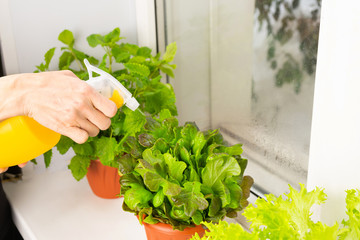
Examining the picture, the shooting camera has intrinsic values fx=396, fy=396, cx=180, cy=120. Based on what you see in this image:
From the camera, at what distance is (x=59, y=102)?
2.23ft

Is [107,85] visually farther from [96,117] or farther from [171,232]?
[171,232]

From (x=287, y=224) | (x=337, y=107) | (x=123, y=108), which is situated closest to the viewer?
(x=287, y=224)

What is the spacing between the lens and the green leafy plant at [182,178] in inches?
25.2

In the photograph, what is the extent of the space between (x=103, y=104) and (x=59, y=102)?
8 cm

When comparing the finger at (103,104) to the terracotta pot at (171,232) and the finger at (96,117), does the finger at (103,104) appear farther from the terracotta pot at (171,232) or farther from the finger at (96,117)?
the terracotta pot at (171,232)

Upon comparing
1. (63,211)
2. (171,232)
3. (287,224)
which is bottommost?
(63,211)

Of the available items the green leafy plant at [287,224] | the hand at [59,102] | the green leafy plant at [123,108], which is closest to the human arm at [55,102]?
the hand at [59,102]

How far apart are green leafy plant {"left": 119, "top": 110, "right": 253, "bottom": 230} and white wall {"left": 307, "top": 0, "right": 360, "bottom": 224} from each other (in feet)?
0.46

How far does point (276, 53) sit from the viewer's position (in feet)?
2.81

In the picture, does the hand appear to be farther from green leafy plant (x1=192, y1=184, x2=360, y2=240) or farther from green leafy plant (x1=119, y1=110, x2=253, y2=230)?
green leafy plant (x1=192, y1=184, x2=360, y2=240)

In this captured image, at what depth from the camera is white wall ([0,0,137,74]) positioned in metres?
1.01

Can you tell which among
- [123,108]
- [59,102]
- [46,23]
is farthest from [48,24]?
[59,102]

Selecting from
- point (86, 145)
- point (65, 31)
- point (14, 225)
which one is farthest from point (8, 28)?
point (14, 225)

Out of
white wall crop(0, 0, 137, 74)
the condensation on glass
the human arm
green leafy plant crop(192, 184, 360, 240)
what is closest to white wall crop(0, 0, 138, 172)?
white wall crop(0, 0, 137, 74)
